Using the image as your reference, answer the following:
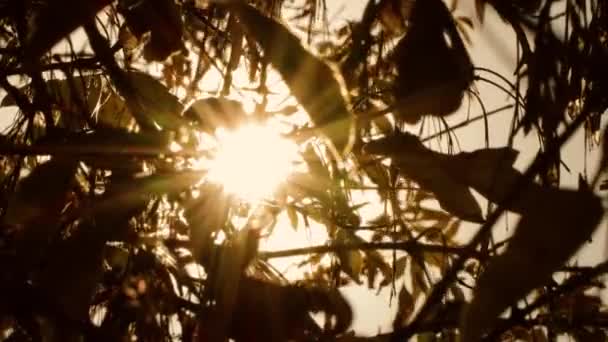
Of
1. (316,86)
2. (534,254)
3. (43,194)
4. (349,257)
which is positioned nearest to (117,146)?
(43,194)

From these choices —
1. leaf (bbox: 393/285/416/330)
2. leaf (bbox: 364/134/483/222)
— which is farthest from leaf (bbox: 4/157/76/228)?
leaf (bbox: 393/285/416/330)

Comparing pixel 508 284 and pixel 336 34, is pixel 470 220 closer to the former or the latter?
pixel 508 284

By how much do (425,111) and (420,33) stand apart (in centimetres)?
6

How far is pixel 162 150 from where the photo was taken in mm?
427

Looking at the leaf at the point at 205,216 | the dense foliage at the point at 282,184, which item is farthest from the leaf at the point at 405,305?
the leaf at the point at 205,216

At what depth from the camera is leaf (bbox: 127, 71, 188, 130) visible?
521 mm

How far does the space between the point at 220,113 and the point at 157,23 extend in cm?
25

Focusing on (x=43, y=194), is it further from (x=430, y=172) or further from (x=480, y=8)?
(x=480, y=8)

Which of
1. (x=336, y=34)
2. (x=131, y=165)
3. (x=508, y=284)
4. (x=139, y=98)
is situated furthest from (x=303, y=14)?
(x=508, y=284)

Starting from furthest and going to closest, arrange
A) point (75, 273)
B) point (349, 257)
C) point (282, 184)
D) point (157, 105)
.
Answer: point (349, 257) < point (282, 184) < point (157, 105) < point (75, 273)

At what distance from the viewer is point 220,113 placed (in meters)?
0.44

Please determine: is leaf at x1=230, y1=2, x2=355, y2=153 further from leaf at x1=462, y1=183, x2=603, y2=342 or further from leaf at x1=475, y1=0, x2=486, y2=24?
leaf at x1=475, y1=0, x2=486, y2=24

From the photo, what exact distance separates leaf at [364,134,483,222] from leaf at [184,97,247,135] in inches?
3.8

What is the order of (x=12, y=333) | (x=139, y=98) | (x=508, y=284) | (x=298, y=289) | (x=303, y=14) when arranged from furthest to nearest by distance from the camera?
(x=303, y=14) → (x=12, y=333) → (x=139, y=98) → (x=298, y=289) → (x=508, y=284)
